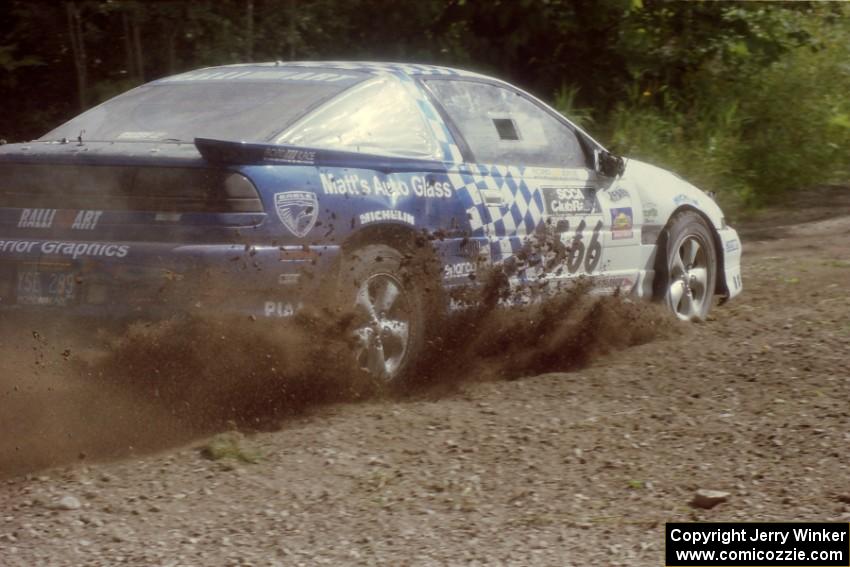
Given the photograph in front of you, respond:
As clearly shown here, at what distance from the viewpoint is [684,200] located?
8.15 metres

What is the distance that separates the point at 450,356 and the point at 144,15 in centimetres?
590

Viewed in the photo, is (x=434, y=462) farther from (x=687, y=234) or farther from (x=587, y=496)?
(x=687, y=234)

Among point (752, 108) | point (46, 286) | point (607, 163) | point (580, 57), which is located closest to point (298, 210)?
point (46, 286)

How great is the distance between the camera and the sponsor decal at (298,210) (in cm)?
566

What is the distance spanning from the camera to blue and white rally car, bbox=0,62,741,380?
5559 millimetres

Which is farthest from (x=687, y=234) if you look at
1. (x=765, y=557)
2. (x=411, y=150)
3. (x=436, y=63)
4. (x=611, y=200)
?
(x=436, y=63)

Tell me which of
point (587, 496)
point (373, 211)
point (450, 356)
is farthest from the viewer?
point (450, 356)

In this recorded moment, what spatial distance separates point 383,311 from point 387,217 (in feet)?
Answer: 1.42

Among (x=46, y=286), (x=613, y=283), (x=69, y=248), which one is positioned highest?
(x=69, y=248)

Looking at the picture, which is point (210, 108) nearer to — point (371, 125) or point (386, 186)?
point (371, 125)

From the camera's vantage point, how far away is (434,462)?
206 inches

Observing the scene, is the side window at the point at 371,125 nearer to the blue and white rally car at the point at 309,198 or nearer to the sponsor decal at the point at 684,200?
the blue and white rally car at the point at 309,198

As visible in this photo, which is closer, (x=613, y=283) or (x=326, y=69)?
(x=326, y=69)

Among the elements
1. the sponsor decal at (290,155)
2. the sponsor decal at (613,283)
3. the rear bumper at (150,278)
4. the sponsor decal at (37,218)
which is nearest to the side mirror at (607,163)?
the sponsor decal at (613,283)
